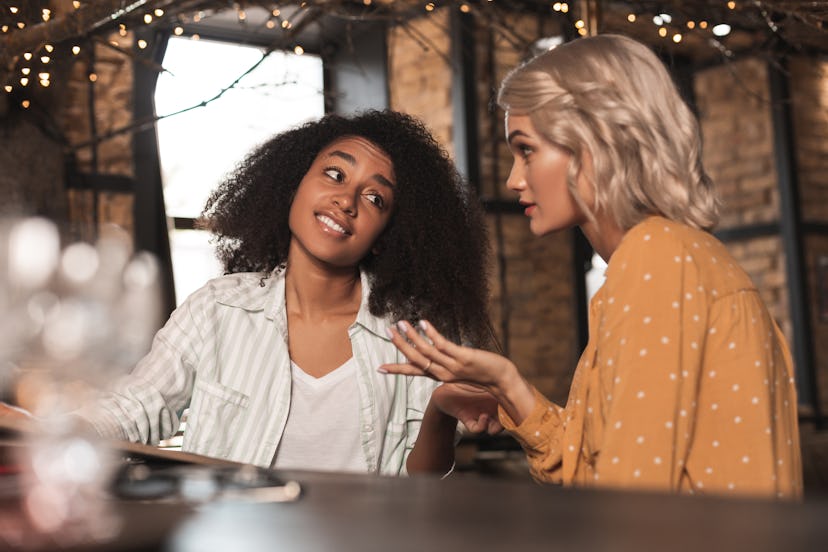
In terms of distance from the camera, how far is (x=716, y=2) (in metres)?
4.14

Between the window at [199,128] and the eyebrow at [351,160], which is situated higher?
the window at [199,128]

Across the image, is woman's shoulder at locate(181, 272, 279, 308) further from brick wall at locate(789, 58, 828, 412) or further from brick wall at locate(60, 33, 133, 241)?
brick wall at locate(789, 58, 828, 412)

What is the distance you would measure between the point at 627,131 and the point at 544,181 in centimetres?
16

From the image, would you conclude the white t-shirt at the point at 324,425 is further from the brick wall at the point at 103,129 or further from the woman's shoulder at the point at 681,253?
the brick wall at the point at 103,129

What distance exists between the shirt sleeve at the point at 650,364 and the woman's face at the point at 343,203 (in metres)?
1.12

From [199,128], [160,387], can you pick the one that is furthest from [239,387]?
[199,128]

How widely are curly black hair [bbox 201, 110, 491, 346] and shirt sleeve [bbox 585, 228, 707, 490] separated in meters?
1.22

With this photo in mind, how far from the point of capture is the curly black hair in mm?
2764

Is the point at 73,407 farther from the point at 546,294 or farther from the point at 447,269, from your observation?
the point at 546,294

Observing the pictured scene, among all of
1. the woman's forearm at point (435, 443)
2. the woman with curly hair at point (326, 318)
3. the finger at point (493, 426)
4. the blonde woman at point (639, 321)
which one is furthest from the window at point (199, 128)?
the blonde woman at point (639, 321)

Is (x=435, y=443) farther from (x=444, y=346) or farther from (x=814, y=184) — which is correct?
(x=814, y=184)

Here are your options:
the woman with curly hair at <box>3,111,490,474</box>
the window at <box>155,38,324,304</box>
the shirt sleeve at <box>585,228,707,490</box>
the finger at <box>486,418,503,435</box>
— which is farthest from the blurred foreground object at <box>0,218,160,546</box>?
the window at <box>155,38,324,304</box>

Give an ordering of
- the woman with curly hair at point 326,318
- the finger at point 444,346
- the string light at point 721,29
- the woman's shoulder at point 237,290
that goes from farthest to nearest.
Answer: the string light at point 721,29 → the woman's shoulder at point 237,290 → the woman with curly hair at point 326,318 → the finger at point 444,346

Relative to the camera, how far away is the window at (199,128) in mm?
5609
